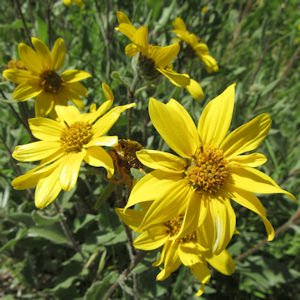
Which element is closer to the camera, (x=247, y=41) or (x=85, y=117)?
(x=85, y=117)

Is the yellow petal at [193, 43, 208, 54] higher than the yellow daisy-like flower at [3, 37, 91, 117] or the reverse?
higher

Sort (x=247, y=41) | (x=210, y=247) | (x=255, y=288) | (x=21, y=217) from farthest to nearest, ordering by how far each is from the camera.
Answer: (x=247, y=41) < (x=255, y=288) < (x=21, y=217) < (x=210, y=247)

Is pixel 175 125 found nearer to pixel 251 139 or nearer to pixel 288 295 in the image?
pixel 251 139

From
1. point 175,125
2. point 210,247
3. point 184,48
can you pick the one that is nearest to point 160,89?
point 184,48

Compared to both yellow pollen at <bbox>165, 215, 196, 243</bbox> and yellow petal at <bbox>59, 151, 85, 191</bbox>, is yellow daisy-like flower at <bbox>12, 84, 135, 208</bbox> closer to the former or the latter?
yellow petal at <bbox>59, 151, 85, 191</bbox>

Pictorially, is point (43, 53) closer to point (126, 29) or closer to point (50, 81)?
point (50, 81)

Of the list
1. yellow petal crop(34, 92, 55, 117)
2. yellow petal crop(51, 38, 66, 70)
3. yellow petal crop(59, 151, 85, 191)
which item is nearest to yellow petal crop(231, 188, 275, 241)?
yellow petal crop(59, 151, 85, 191)

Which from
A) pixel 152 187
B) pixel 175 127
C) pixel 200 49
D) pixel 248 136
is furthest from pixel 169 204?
pixel 200 49
